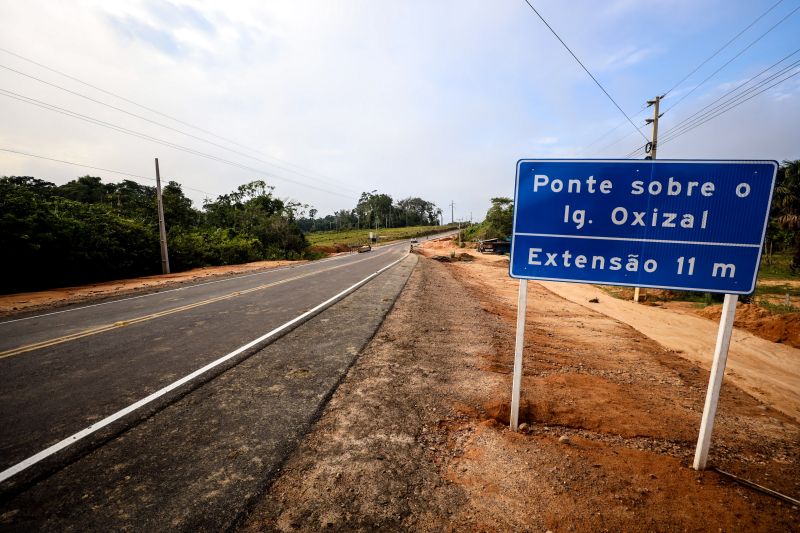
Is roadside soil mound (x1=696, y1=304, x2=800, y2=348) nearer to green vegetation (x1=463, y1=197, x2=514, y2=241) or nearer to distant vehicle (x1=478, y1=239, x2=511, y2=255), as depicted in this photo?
distant vehicle (x1=478, y1=239, x2=511, y2=255)

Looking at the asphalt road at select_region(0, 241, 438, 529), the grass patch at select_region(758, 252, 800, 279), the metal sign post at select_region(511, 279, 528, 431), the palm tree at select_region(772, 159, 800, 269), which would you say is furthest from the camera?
the palm tree at select_region(772, 159, 800, 269)

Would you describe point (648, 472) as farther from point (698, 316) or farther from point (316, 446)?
point (698, 316)

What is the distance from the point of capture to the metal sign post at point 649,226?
8.66ft

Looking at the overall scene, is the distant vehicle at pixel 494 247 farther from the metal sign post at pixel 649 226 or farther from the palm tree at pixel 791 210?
the metal sign post at pixel 649 226

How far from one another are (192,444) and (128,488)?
0.55 metres

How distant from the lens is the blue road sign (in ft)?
8.66

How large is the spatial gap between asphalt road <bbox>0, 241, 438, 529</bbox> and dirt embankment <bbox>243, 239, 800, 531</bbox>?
48 cm

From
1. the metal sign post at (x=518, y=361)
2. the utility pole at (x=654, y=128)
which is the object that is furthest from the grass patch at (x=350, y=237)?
the metal sign post at (x=518, y=361)

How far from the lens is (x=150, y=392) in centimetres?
396

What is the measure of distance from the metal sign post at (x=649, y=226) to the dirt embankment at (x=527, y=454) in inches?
16.8

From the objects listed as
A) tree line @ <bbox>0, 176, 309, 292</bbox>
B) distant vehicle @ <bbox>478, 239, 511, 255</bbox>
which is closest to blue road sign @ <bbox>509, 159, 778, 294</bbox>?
tree line @ <bbox>0, 176, 309, 292</bbox>

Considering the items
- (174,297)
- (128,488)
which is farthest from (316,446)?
(174,297)

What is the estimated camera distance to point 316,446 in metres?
2.93

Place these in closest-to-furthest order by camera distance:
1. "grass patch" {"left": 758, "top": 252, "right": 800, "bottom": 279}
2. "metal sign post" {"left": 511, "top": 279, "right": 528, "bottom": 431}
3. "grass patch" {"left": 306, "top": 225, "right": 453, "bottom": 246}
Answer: "metal sign post" {"left": 511, "top": 279, "right": 528, "bottom": 431} < "grass patch" {"left": 758, "top": 252, "right": 800, "bottom": 279} < "grass patch" {"left": 306, "top": 225, "right": 453, "bottom": 246}
